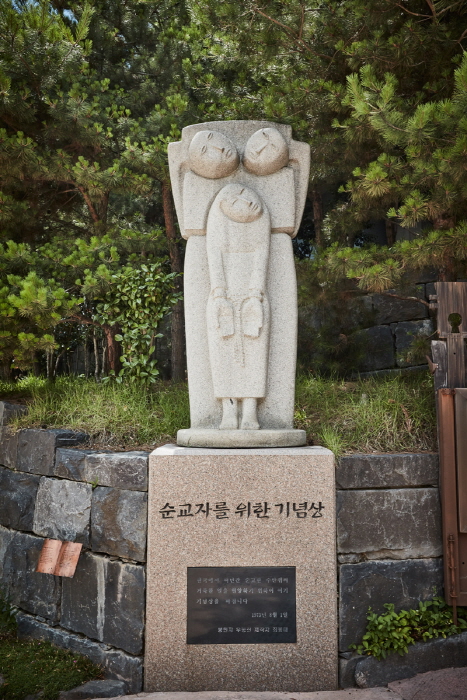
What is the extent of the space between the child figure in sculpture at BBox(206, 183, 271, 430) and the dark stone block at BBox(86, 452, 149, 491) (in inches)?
20.0

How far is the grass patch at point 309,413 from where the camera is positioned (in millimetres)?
3518

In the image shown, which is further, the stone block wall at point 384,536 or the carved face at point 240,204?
the carved face at point 240,204

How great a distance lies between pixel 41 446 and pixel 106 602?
1.05 metres

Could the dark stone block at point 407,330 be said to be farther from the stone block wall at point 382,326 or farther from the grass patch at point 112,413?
the grass patch at point 112,413

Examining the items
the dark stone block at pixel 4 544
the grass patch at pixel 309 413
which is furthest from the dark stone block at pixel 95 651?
the grass patch at pixel 309 413

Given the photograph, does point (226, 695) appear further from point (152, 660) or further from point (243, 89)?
point (243, 89)

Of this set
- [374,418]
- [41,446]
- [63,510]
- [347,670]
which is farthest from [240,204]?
[347,670]

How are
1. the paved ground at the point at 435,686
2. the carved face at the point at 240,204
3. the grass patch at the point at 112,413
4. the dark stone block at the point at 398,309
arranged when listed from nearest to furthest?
the paved ground at the point at 435,686
the carved face at the point at 240,204
the grass patch at the point at 112,413
the dark stone block at the point at 398,309

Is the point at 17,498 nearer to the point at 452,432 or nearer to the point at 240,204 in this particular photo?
the point at 240,204

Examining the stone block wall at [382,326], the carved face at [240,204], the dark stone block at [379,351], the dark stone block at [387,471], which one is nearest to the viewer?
the dark stone block at [387,471]

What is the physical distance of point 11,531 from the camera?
3678 millimetres

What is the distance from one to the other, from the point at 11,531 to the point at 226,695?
172cm

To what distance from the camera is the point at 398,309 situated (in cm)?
669

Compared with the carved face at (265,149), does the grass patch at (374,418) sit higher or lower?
lower
